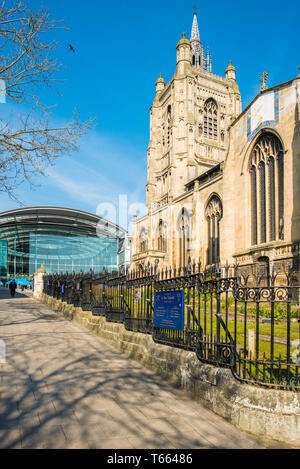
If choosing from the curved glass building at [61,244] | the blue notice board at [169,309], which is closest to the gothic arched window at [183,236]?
the curved glass building at [61,244]

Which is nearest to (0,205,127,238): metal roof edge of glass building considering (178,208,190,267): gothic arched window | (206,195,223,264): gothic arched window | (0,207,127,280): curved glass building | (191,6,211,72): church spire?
(0,207,127,280): curved glass building

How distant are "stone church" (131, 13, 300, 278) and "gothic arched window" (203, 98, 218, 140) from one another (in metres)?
0.16

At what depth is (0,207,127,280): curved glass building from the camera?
6022cm

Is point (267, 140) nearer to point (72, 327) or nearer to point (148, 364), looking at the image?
point (72, 327)

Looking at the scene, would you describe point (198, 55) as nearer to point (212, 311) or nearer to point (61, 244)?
point (61, 244)

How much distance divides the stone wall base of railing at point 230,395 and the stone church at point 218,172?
3.57 metres

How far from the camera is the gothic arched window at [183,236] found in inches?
1570

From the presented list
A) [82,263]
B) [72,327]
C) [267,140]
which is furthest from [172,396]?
[82,263]

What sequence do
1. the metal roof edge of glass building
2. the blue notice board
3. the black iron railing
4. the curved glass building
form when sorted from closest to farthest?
the black iron railing → the blue notice board → the metal roof edge of glass building → the curved glass building

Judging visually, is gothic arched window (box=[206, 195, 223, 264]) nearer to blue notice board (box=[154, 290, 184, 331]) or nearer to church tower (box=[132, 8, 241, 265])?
church tower (box=[132, 8, 241, 265])

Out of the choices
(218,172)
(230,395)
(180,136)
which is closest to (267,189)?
(218,172)

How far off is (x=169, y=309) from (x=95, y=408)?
7.63ft

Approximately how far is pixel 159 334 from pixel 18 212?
172 ft
